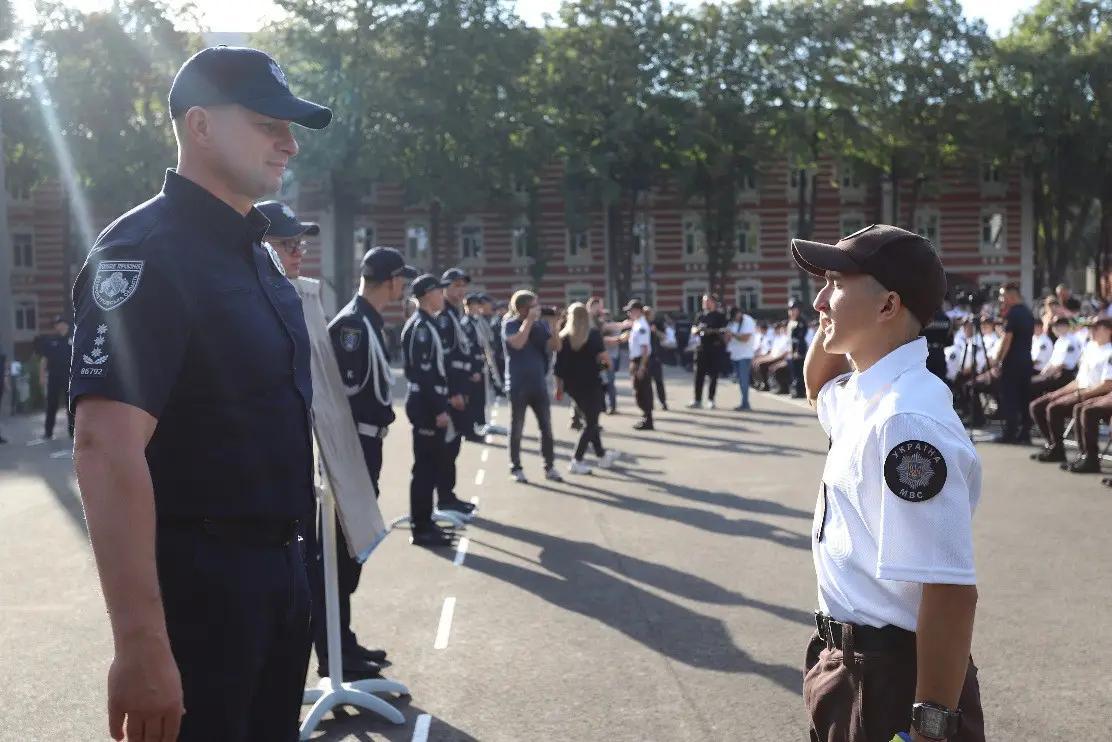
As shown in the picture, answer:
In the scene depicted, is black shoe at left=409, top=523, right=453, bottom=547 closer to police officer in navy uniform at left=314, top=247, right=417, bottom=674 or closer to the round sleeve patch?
police officer in navy uniform at left=314, top=247, right=417, bottom=674

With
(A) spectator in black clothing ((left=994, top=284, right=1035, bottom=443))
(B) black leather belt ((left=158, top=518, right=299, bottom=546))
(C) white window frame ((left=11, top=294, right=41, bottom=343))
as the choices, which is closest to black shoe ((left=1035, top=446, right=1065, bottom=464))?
(A) spectator in black clothing ((left=994, top=284, right=1035, bottom=443))

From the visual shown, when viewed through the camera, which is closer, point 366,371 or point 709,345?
point 366,371

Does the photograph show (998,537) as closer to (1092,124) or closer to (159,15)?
(159,15)

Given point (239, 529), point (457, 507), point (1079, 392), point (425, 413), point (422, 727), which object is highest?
point (239, 529)

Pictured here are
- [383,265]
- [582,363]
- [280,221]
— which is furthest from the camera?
[582,363]

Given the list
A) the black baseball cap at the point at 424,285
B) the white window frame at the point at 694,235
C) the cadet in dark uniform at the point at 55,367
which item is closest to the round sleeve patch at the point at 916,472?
the black baseball cap at the point at 424,285

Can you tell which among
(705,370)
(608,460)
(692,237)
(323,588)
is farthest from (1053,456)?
(692,237)

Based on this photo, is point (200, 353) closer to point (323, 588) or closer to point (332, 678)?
point (332, 678)

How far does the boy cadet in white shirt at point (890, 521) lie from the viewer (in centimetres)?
268

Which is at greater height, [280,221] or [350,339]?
[280,221]

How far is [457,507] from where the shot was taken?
1206cm

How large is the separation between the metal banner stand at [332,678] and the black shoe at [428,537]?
437cm

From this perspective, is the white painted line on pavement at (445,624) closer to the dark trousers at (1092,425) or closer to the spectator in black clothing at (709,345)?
the dark trousers at (1092,425)

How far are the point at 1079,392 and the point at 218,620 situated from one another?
13843mm
